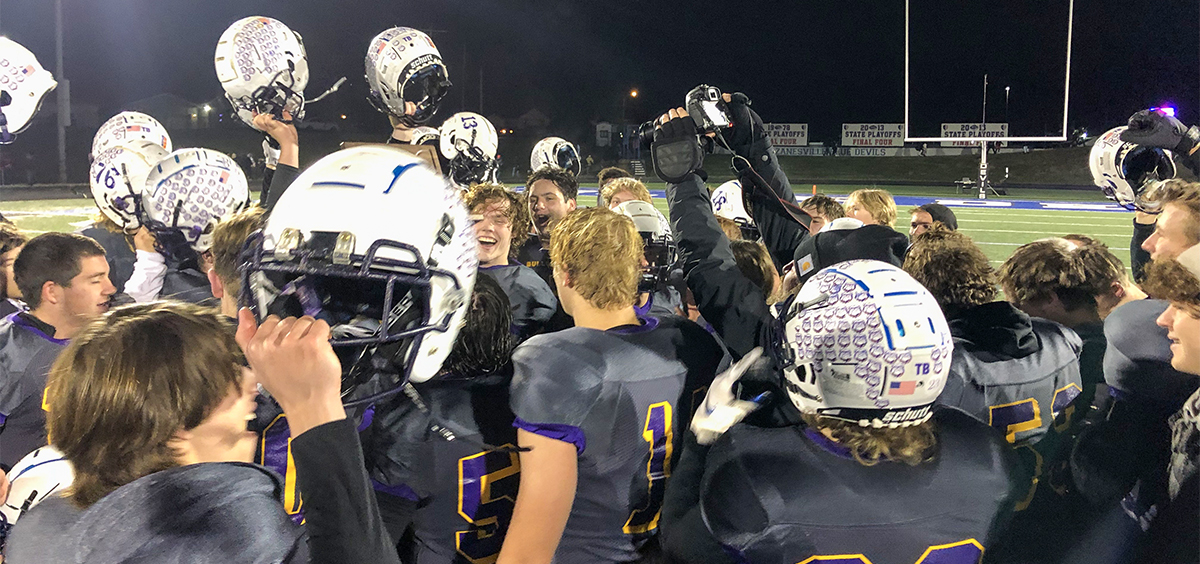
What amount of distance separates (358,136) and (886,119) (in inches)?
1109

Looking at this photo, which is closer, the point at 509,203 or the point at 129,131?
the point at 509,203

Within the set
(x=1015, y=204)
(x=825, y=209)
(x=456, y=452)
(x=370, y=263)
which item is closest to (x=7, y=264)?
(x=456, y=452)

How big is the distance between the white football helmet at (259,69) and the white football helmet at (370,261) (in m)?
3.48

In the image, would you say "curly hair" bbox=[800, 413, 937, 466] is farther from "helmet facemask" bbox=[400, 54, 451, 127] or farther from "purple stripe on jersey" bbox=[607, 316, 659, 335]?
"helmet facemask" bbox=[400, 54, 451, 127]

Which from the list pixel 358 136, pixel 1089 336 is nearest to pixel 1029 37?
pixel 358 136

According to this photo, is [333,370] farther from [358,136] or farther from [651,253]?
[358,136]

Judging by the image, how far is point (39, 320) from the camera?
3.25 m

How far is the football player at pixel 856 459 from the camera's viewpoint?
165 cm

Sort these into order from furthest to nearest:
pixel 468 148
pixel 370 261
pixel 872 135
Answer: pixel 872 135 → pixel 468 148 → pixel 370 261

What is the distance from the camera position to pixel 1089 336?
3.19 m

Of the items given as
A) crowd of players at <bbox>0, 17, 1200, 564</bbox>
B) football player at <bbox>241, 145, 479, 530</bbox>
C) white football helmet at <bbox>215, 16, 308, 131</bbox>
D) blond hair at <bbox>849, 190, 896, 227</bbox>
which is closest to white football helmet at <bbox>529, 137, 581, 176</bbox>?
white football helmet at <bbox>215, 16, 308, 131</bbox>

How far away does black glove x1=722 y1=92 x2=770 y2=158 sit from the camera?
329 cm

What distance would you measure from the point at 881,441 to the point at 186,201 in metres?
3.29

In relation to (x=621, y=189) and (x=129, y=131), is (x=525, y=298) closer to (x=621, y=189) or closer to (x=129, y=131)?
(x=621, y=189)
